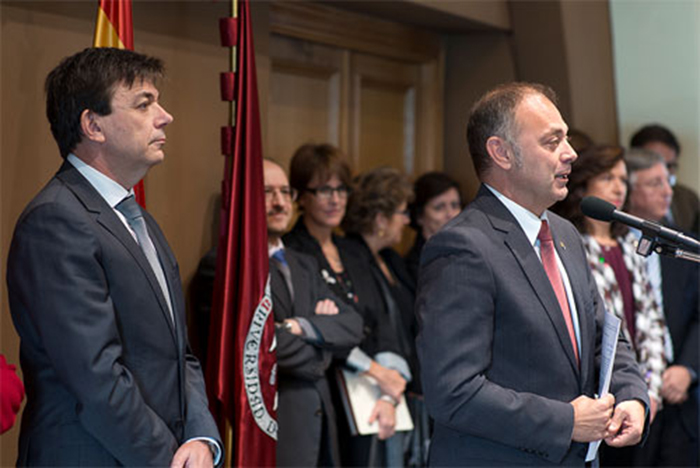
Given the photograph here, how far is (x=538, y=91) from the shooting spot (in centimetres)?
244

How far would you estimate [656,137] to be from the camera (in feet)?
17.5

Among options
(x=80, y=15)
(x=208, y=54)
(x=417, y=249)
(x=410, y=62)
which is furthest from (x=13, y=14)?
(x=410, y=62)

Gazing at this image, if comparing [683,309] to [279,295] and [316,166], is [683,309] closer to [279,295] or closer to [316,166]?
[316,166]

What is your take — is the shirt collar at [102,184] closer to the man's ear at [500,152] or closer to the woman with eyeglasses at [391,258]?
the man's ear at [500,152]

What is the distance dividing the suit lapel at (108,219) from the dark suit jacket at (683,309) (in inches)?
112

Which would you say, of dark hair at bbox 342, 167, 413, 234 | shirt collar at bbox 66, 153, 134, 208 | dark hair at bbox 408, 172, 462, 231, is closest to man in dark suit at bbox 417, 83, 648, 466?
shirt collar at bbox 66, 153, 134, 208

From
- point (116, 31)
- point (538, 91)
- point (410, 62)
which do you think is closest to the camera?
point (538, 91)

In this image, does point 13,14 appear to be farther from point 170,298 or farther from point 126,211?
point 170,298

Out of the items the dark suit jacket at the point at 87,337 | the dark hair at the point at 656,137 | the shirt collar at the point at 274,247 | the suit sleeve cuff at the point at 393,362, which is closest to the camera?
the dark suit jacket at the point at 87,337

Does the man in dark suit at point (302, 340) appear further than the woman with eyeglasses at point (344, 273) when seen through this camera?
No

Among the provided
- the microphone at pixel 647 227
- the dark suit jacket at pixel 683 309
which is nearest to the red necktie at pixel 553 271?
the microphone at pixel 647 227

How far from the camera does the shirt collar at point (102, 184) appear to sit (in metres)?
2.34

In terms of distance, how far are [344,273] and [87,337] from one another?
189cm

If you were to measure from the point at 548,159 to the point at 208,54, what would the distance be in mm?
1776
